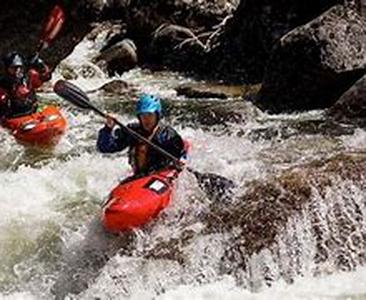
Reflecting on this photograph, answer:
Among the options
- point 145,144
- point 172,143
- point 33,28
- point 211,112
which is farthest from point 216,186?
point 33,28

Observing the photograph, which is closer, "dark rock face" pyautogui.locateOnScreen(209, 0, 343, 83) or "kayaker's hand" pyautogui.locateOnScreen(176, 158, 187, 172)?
"kayaker's hand" pyautogui.locateOnScreen(176, 158, 187, 172)

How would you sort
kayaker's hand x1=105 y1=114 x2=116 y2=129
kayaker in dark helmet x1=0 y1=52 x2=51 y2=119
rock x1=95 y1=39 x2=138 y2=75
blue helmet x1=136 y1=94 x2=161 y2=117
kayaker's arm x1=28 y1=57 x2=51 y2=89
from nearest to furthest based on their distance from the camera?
blue helmet x1=136 y1=94 x2=161 y2=117, kayaker's hand x1=105 y1=114 x2=116 y2=129, kayaker in dark helmet x1=0 y1=52 x2=51 y2=119, kayaker's arm x1=28 y1=57 x2=51 y2=89, rock x1=95 y1=39 x2=138 y2=75

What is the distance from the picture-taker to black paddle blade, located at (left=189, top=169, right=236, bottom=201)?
699 cm

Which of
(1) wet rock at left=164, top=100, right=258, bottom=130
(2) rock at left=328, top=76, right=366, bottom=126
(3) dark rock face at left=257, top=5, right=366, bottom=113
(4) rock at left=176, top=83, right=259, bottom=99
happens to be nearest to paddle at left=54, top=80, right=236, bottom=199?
(2) rock at left=328, top=76, right=366, bottom=126

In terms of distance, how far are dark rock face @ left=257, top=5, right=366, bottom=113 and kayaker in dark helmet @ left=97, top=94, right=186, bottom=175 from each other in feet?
12.2

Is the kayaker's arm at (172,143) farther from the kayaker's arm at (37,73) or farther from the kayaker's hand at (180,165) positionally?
the kayaker's arm at (37,73)

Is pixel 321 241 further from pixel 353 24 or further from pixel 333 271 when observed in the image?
pixel 353 24

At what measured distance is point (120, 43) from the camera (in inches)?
618

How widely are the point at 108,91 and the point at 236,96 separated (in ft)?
8.31

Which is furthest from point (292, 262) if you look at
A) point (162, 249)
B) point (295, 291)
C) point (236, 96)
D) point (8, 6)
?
point (8, 6)

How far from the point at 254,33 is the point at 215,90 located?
1.61m

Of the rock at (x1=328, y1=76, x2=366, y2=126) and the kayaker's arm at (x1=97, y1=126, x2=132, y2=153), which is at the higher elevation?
the kayaker's arm at (x1=97, y1=126, x2=132, y2=153)

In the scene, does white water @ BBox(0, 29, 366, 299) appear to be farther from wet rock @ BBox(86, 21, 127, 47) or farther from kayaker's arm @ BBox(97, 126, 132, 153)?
wet rock @ BBox(86, 21, 127, 47)

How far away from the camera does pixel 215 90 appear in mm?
12414
